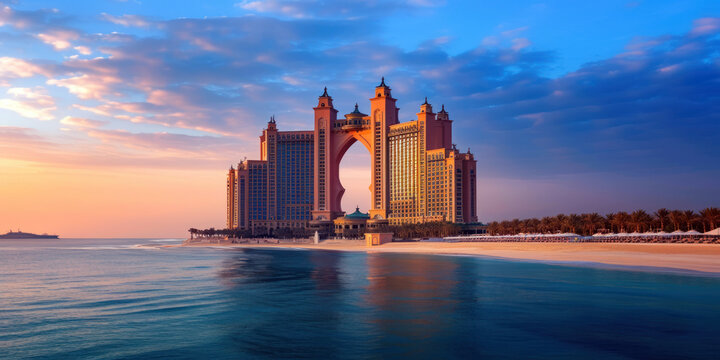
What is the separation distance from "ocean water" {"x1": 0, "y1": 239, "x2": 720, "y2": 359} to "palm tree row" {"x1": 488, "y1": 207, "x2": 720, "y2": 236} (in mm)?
44326

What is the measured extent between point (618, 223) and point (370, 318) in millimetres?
89800

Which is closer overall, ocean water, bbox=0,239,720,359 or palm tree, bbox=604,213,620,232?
ocean water, bbox=0,239,720,359

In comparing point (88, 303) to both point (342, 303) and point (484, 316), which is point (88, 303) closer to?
point (342, 303)

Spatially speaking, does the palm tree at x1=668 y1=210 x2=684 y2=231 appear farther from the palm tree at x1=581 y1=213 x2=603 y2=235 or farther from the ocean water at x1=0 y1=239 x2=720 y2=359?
the ocean water at x1=0 y1=239 x2=720 y2=359

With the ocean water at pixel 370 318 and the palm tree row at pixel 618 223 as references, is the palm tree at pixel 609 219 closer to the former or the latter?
the palm tree row at pixel 618 223

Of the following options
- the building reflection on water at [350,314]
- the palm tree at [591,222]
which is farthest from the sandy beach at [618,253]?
the building reflection on water at [350,314]

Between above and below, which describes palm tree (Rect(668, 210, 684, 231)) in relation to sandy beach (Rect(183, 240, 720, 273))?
above

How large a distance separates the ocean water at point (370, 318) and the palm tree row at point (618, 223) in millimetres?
44326

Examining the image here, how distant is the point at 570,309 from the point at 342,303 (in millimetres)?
15140

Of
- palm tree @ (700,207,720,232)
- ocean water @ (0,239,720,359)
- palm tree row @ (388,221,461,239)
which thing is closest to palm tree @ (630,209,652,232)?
palm tree @ (700,207,720,232)

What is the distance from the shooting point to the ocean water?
2383cm

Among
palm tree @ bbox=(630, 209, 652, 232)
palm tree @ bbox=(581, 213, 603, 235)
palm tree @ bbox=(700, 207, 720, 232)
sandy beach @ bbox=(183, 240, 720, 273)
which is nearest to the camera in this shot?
sandy beach @ bbox=(183, 240, 720, 273)

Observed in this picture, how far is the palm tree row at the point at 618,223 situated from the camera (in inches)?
3533

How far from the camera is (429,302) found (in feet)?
124
